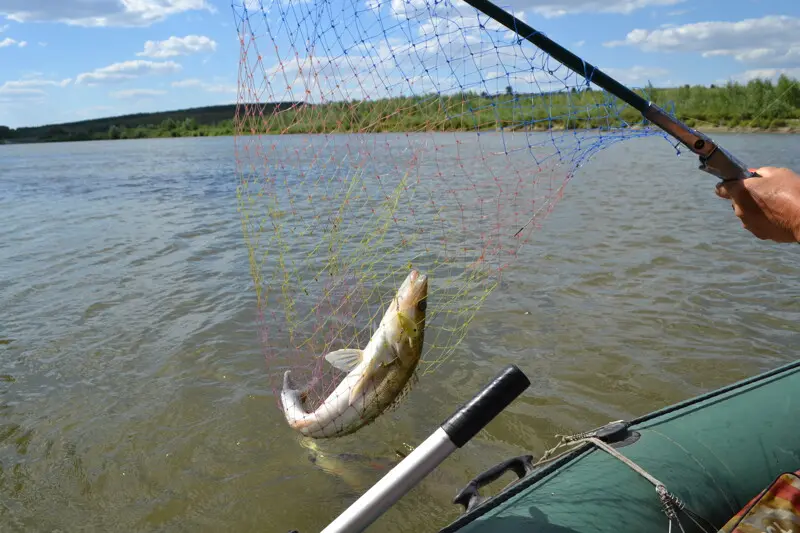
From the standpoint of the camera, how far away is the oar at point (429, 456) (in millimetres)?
2121

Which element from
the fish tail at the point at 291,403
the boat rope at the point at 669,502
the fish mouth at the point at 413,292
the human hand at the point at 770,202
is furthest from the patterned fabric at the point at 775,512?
the fish tail at the point at 291,403

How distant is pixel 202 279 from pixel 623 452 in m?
7.62

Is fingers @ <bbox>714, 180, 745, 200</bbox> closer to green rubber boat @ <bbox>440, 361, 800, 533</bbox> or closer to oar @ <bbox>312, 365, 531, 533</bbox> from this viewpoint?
green rubber boat @ <bbox>440, 361, 800, 533</bbox>

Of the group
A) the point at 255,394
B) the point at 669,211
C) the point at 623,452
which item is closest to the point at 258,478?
the point at 255,394

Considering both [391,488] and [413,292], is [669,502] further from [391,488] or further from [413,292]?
[413,292]

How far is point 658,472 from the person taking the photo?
268 centimetres

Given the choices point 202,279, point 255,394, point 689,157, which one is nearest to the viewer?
point 255,394

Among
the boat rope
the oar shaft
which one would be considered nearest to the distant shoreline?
the boat rope

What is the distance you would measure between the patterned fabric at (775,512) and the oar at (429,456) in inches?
39.6

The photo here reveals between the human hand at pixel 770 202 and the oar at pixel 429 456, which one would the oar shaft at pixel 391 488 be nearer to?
the oar at pixel 429 456

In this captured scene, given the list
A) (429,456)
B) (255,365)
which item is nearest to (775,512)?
(429,456)

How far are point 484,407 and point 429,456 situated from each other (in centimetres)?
28

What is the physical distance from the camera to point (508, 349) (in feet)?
21.1

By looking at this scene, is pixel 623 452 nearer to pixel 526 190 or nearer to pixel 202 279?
pixel 202 279
